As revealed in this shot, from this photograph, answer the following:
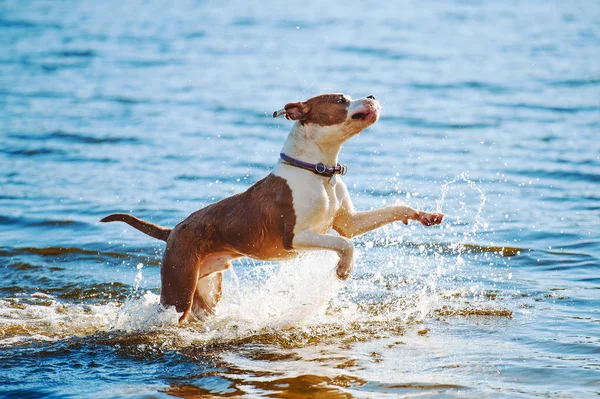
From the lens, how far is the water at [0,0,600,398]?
6426mm

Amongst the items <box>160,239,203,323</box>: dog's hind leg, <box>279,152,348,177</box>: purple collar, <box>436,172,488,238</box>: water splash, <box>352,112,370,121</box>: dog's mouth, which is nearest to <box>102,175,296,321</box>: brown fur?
<box>160,239,203,323</box>: dog's hind leg

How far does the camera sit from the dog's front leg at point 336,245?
6695mm

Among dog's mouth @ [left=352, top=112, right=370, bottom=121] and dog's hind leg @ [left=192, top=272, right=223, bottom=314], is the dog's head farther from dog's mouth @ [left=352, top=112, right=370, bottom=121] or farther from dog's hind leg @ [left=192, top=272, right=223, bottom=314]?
dog's hind leg @ [left=192, top=272, right=223, bottom=314]

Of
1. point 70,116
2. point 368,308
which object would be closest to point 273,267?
point 368,308

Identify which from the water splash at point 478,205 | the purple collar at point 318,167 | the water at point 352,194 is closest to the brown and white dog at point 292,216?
the purple collar at point 318,167

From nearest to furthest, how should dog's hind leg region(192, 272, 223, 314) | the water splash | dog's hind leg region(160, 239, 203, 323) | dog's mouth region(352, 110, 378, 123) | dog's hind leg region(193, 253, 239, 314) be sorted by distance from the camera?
dog's mouth region(352, 110, 378, 123)
dog's hind leg region(160, 239, 203, 323)
dog's hind leg region(193, 253, 239, 314)
dog's hind leg region(192, 272, 223, 314)
the water splash

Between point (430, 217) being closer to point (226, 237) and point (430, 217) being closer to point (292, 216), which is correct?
point (292, 216)

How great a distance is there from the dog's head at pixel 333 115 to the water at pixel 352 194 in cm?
121

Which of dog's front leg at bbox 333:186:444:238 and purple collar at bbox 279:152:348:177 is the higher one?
purple collar at bbox 279:152:348:177

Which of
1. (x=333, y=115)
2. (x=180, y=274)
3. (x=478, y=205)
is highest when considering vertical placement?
(x=333, y=115)

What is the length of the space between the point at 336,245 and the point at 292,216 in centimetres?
38

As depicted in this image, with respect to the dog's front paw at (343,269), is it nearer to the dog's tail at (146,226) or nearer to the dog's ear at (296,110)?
the dog's ear at (296,110)

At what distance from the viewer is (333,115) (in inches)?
267

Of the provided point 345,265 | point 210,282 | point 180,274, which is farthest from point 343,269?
point 210,282
